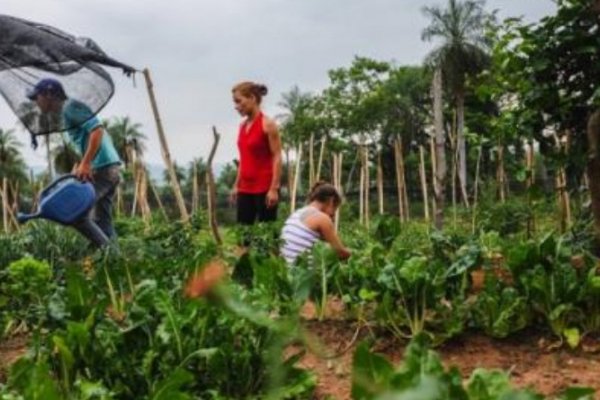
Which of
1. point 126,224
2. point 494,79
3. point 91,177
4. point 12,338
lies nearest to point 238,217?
point 91,177

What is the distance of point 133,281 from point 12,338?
568 millimetres

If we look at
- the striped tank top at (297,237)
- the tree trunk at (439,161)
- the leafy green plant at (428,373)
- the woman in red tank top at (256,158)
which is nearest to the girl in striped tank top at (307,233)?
the striped tank top at (297,237)

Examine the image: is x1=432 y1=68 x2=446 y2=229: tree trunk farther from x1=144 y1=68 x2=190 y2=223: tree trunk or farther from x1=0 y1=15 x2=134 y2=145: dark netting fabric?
x1=0 y1=15 x2=134 y2=145: dark netting fabric

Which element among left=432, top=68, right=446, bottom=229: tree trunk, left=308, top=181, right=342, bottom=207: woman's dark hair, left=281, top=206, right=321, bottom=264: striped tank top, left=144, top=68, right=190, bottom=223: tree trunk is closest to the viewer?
left=281, top=206, right=321, bottom=264: striped tank top

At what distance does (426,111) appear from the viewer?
46.3 metres

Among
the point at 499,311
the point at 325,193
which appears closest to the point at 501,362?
the point at 499,311

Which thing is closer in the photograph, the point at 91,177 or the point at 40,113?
the point at 40,113

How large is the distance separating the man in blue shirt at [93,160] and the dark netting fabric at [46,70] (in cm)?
2

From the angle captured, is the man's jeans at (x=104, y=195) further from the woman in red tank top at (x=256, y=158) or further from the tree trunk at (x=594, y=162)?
the tree trunk at (x=594, y=162)

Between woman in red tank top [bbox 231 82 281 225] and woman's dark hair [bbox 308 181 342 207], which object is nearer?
woman's dark hair [bbox 308 181 342 207]

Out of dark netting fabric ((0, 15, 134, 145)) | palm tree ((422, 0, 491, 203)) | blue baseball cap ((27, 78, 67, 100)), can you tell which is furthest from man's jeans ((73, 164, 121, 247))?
palm tree ((422, 0, 491, 203))

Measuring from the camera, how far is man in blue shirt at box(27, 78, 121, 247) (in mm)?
4922

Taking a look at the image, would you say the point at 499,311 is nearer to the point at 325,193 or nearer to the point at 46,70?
the point at 325,193

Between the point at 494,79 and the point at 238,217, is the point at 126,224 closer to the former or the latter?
the point at 238,217
